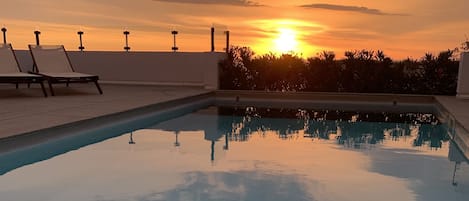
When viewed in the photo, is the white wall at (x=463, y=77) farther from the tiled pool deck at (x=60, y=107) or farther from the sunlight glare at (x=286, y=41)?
the sunlight glare at (x=286, y=41)

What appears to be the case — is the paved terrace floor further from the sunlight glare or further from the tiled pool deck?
the sunlight glare

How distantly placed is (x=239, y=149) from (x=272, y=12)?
23.3 feet

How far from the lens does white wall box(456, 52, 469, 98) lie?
8.90 m

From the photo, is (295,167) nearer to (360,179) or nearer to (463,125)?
(360,179)

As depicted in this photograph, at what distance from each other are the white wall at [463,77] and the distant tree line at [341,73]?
0.83 metres

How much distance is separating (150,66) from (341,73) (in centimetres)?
523

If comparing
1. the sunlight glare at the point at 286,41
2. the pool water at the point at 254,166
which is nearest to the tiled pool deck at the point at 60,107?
the pool water at the point at 254,166

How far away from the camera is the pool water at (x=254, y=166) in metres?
3.55

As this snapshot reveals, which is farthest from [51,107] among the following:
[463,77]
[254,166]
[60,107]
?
[463,77]

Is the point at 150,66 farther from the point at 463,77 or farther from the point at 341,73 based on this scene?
the point at 463,77

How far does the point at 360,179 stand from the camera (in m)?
3.99

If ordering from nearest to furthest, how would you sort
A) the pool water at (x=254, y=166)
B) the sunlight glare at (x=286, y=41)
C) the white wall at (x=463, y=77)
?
the pool water at (x=254, y=166), the white wall at (x=463, y=77), the sunlight glare at (x=286, y=41)

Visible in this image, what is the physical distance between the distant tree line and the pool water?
334cm

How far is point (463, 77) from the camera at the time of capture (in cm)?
898
